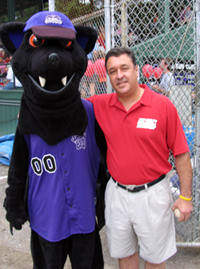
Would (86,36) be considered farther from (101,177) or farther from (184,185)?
(184,185)

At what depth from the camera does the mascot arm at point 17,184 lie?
2.03m

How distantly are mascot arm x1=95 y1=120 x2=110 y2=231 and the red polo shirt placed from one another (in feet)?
0.52

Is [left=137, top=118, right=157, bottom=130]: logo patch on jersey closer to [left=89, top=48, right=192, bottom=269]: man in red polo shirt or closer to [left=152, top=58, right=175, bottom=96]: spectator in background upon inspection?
[left=89, top=48, right=192, bottom=269]: man in red polo shirt

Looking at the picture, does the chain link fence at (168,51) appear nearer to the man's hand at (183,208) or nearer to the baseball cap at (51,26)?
the man's hand at (183,208)

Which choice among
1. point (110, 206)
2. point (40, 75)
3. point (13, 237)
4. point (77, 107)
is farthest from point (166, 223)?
point (13, 237)

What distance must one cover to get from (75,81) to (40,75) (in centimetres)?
25

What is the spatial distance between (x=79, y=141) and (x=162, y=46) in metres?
1.46

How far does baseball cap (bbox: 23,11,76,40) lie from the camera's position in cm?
170

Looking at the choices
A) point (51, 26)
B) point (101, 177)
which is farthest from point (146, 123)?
point (51, 26)

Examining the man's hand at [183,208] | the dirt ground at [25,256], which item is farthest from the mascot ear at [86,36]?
the dirt ground at [25,256]

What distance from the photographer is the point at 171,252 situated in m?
2.04

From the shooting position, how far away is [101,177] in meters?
2.30

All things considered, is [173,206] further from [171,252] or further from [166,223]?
[171,252]

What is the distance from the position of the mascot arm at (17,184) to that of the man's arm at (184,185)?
114cm
